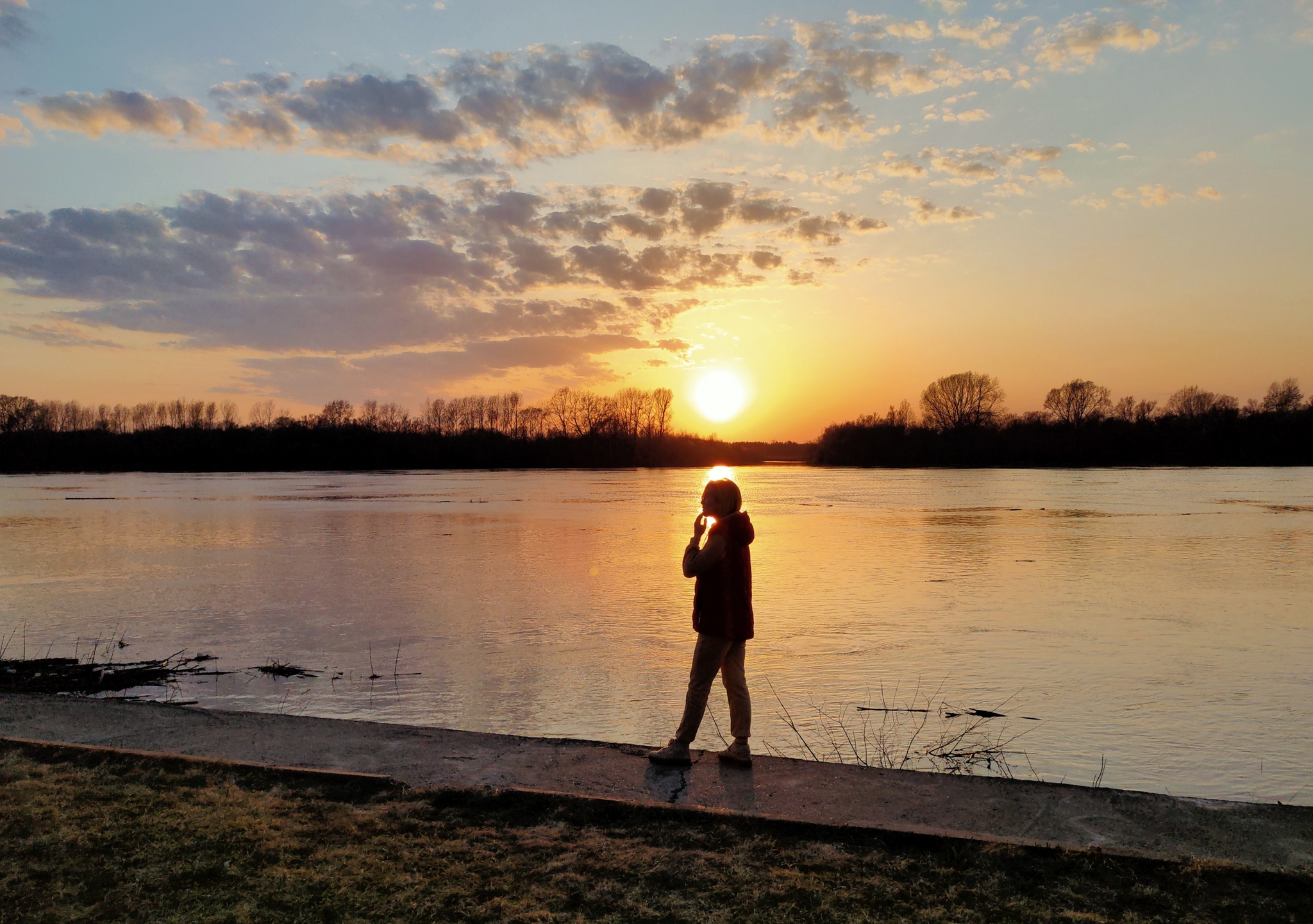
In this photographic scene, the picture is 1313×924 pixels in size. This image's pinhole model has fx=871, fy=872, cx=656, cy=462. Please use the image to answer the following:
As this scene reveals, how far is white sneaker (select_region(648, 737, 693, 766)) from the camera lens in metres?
4.90

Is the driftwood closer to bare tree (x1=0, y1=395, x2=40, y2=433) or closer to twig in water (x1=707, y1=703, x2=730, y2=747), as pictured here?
twig in water (x1=707, y1=703, x2=730, y2=747)

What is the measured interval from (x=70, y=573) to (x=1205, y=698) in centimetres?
1644

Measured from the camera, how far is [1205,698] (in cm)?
765

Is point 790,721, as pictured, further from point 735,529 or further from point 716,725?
point 735,529

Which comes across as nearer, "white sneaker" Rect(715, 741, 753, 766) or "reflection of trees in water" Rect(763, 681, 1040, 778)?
"white sneaker" Rect(715, 741, 753, 766)

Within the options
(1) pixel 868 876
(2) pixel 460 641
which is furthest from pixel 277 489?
(1) pixel 868 876

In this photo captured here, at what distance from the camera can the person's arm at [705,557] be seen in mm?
4902

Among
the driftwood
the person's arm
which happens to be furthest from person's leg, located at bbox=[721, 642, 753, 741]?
the driftwood

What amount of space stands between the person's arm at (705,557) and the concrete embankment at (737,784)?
3.65 feet

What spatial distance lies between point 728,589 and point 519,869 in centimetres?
197

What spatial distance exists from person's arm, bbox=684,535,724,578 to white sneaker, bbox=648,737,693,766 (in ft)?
3.24

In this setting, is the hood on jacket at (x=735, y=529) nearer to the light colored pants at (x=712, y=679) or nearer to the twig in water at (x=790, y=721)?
the light colored pants at (x=712, y=679)

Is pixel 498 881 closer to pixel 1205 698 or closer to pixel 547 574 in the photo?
pixel 1205 698

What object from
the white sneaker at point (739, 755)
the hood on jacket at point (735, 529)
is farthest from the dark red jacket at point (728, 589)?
the white sneaker at point (739, 755)
